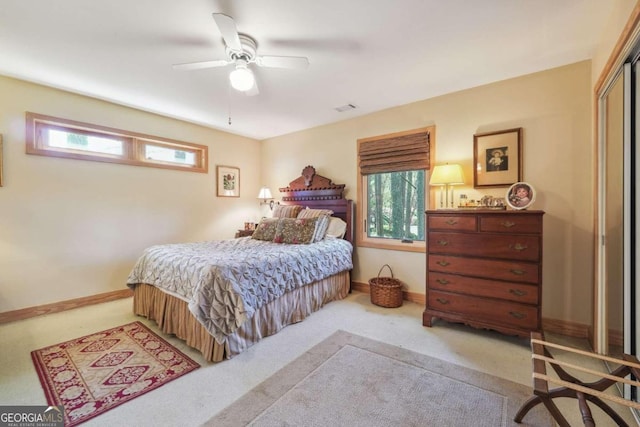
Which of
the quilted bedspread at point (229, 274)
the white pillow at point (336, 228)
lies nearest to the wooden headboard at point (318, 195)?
the white pillow at point (336, 228)

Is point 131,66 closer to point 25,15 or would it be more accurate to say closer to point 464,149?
point 25,15

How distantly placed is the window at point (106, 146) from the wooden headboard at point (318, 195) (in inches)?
59.8

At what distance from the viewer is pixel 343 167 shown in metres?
4.14

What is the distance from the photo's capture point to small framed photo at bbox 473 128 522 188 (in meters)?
2.77

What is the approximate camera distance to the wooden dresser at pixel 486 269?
225 centimetres

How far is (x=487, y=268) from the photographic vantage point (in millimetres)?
2428

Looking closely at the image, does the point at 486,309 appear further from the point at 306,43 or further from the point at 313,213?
the point at 306,43

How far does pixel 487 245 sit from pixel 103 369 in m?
3.28

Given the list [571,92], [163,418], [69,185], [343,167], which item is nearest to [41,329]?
[69,185]

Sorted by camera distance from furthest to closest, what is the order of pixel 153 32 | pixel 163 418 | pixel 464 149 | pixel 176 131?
pixel 176 131 → pixel 464 149 → pixel 153 32 → pixel 163 418

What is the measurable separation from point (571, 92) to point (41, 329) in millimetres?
5601

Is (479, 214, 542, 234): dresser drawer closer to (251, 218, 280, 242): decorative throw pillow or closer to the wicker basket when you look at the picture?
the wicker basket

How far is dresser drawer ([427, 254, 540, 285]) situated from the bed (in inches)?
49.8

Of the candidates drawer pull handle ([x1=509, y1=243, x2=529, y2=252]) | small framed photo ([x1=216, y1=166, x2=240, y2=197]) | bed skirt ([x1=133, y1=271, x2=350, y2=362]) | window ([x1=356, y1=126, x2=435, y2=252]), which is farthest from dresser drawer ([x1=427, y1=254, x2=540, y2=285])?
small framed photo ([x1=216, y1=166, x2=240, y2=197])
